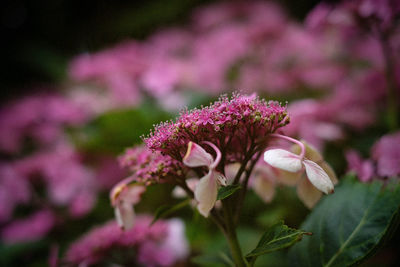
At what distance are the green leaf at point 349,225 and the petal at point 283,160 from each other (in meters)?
0.15

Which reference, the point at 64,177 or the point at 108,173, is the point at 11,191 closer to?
the point at 64,177

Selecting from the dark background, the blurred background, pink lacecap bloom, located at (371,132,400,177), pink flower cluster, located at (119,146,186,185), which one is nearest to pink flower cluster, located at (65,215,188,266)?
the blurred background

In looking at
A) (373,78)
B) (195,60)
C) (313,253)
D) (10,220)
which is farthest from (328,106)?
(10,220)

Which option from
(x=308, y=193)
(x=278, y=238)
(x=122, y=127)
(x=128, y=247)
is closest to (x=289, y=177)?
(x=308, y=193)

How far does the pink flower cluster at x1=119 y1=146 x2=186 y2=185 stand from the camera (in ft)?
1.23

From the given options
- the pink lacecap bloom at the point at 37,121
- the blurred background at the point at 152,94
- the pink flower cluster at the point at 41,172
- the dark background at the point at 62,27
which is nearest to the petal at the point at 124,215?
the blurred background at the point at 152,94

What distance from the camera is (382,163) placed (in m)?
0.54

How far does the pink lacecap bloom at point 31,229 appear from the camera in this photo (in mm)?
842

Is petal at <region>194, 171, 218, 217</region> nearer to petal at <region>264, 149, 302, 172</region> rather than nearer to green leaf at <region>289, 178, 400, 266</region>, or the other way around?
petal at <region>264, 149, 302, 172</region>

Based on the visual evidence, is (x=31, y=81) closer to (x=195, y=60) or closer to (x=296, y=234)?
(x=195, y=60)

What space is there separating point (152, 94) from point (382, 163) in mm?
729

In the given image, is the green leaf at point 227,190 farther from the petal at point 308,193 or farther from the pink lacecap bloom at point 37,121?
the pink lacecap bloom at point 37,121

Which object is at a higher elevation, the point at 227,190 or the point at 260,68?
the point at 227,190

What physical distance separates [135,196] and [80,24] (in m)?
1.34
